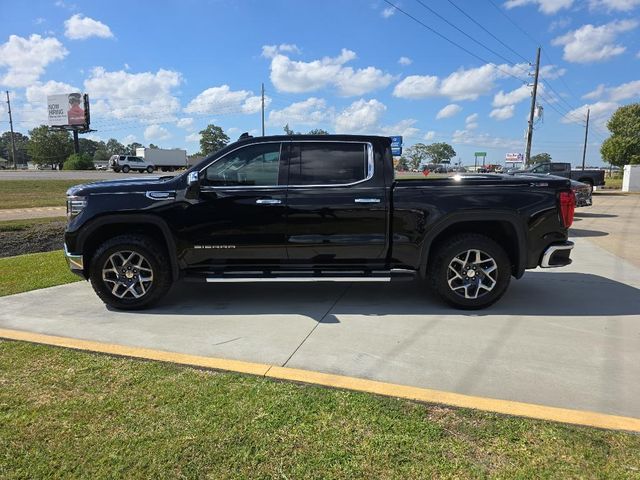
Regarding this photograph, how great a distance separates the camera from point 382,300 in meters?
5.72

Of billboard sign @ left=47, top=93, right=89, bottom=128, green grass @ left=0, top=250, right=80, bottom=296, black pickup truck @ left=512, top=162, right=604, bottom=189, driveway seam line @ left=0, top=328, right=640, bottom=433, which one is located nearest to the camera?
driveway seam line @ left=0, top=328, right=640, bottom=433

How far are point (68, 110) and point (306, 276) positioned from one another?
262 feet

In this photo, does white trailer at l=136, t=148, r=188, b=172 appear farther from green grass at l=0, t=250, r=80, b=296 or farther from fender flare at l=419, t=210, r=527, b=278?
fender flare at l=419, t=210, r=527, b=278

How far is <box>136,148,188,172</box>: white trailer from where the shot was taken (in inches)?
2498

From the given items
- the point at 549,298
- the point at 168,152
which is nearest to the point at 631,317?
the point at 549,298

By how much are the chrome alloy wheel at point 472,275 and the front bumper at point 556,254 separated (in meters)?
0.56

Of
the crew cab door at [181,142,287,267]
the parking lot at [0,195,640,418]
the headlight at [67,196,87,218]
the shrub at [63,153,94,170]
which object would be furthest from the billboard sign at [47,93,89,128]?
the crew cab door at [181,142,287,267]

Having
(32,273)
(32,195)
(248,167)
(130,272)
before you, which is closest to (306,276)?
(248,167)

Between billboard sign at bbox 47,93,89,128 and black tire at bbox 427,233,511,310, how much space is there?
79.6 meters

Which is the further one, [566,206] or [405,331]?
[566,206]

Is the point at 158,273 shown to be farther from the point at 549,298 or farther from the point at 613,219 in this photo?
the point at 613,219

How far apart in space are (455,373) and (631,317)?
8.60 feet

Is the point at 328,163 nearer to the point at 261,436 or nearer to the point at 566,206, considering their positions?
the point at 566,206

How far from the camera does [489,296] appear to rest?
528 centimetres
